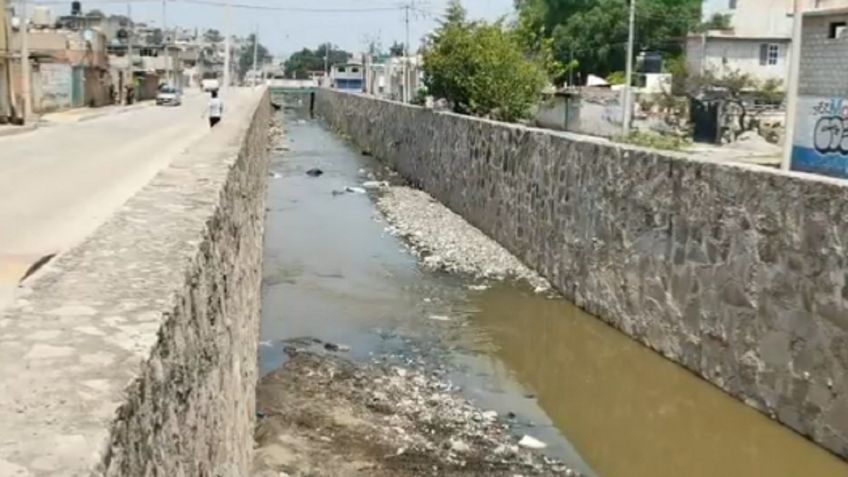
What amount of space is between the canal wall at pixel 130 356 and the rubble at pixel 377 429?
6.85 feet

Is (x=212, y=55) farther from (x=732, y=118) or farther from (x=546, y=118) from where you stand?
(x=732, y=118)

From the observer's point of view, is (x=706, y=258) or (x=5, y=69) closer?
(x=706, y=258)

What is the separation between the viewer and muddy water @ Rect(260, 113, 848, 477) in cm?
828

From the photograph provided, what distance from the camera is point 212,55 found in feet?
497

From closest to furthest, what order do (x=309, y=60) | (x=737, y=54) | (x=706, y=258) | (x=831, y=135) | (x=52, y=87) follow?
1. (x=706, y=258)
2. (x=831, y=135)
3. (x=52, y=87)
4. (x=737, y=54)
5. (x=309, y=60)

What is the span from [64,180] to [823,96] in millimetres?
14282

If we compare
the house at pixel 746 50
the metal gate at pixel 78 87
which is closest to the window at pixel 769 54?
the house at pixel 746 50

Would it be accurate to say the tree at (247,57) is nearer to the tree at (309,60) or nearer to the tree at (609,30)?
the tree at (309,60)

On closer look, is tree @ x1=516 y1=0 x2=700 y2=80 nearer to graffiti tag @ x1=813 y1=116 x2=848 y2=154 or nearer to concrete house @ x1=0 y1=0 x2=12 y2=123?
concrete house @ x1=0 y1=0 x2=12 y2=123

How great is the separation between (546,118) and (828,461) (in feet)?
121

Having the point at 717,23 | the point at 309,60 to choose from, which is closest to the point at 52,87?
the point at 717,23

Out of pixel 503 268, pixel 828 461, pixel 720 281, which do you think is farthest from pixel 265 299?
pixel 828 461

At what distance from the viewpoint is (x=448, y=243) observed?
18.2 metres

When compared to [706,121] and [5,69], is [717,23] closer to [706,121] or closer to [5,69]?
[706,121]
